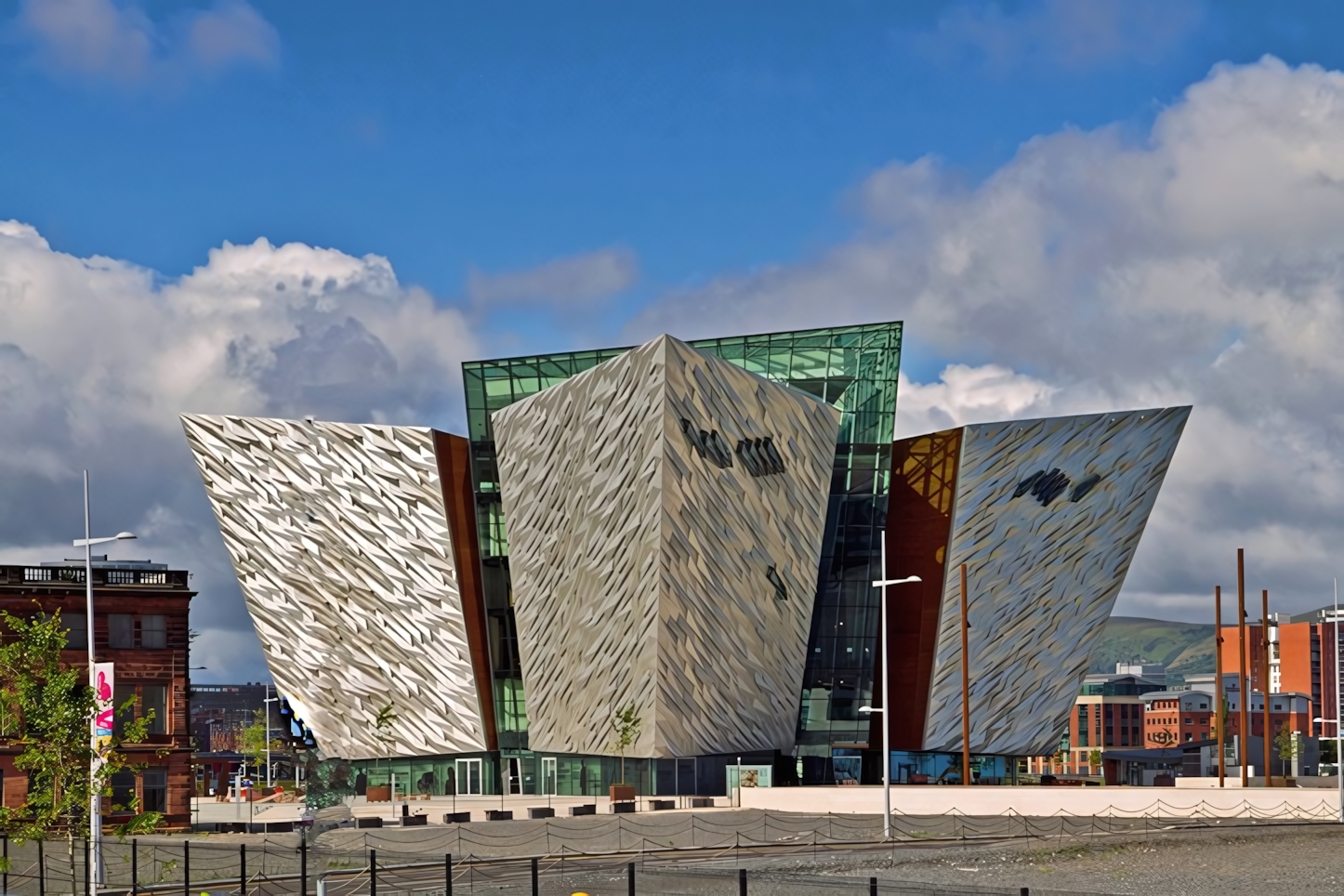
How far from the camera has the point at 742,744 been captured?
241 ft

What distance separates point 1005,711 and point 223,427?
130 feet

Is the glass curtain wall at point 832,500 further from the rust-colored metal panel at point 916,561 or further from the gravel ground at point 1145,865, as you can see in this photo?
the gravel ground at point 1145,865

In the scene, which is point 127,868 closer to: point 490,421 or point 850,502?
point 490,421

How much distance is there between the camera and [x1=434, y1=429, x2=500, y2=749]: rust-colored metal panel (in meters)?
79.6

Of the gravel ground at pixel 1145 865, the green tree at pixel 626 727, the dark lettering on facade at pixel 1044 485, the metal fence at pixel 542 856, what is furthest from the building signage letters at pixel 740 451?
the gravel ground at pixel 1145 865

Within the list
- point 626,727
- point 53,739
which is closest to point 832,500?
point 626,727

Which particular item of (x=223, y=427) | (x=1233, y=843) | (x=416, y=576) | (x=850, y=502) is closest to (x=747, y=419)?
(x=850, y=502)

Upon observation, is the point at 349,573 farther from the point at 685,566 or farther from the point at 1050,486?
the point at 1050,486

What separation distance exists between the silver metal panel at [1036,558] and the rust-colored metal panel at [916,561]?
62 cm

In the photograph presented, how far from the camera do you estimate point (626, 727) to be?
69125mm

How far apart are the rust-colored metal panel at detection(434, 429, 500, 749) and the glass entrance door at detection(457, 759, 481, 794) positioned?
1617 millimetres

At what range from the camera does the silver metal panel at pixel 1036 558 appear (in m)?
75.0

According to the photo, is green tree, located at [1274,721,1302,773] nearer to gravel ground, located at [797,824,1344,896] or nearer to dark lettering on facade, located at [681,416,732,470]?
dark lettering on facade, located at [681,416,732,470]

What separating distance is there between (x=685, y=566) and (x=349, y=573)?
65.4 feet
